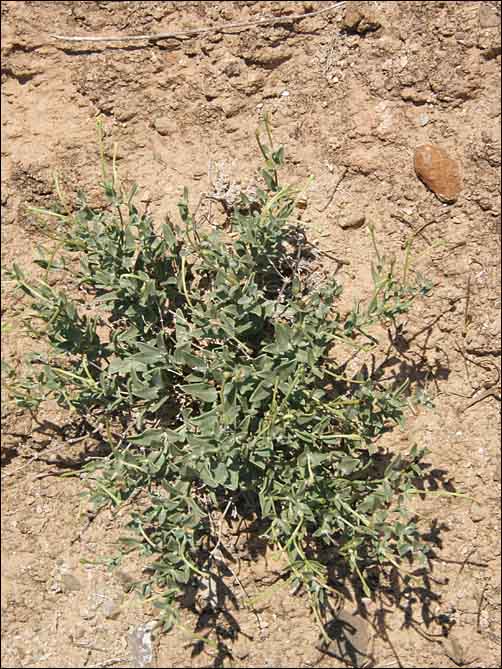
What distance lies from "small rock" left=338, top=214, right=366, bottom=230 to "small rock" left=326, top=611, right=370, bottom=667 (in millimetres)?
1575

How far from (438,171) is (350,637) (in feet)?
6.26

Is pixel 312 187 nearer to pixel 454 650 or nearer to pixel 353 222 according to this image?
pixel 353 222

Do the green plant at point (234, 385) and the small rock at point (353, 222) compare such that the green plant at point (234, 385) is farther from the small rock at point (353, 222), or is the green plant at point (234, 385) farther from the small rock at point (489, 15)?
the small rock at point (489, 15)

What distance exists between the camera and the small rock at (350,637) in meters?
2.61

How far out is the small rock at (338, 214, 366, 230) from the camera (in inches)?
96.3

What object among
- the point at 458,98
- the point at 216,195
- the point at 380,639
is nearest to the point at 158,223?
the point at 216,195

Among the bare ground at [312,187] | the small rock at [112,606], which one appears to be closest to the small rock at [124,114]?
the bare ground at [312,187]

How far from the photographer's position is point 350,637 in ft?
8.58

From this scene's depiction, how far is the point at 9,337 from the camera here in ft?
9.20

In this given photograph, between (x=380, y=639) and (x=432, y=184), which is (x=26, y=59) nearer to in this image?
(x=432, y=184)

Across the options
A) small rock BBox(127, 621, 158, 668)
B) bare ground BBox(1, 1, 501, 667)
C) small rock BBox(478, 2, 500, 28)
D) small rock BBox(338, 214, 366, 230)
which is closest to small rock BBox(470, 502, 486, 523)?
bare ground BBox(1, 1, 501, 667)

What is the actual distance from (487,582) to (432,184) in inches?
62.4

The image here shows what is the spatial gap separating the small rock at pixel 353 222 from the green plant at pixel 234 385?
0.17 m

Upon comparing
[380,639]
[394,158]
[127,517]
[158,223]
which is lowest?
[380,639]
